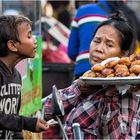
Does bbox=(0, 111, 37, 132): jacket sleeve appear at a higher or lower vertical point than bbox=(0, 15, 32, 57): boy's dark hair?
lower

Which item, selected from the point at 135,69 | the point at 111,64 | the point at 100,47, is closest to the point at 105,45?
the point at 100,47

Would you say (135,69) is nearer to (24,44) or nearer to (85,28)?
(24,44)

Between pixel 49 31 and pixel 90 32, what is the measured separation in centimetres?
374

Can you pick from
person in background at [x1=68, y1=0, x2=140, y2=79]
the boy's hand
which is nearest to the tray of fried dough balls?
the boy's hand

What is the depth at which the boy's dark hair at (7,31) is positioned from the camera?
437 centimetres

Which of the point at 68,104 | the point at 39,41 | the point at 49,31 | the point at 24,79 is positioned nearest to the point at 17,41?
the point at 68,104

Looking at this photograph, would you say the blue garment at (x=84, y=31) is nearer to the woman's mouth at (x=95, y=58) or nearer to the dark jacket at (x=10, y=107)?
the woman's mouth at (x=95, y=58)

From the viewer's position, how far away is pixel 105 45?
4.59 metres

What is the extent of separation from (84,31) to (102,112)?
2.41 meters

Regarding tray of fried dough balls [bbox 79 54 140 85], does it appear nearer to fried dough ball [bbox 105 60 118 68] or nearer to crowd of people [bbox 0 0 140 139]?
fried dough ball [bbox 105 60 118 68]

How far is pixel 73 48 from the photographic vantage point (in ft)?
22.6

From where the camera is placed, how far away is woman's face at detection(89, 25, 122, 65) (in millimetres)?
4547

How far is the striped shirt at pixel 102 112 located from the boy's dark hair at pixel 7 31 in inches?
18.7

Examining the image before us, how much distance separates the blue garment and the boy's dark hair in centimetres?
215
